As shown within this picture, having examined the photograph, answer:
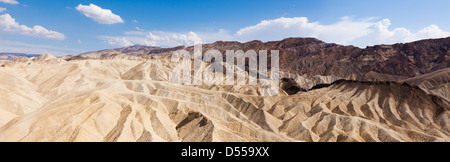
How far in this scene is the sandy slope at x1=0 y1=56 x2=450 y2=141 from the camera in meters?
44.3

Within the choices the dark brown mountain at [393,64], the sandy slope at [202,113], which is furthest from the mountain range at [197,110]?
the dark brown mountain at [393,64]

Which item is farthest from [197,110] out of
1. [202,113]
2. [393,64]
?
[393,64]

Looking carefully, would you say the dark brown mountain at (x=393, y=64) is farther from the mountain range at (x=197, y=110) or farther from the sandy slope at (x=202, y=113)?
the sandy slope at (x=202, y=113)

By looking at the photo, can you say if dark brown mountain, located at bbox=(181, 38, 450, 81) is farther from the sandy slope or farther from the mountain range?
the sandy slope

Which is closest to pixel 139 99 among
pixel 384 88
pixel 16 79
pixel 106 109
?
pixel 106 109

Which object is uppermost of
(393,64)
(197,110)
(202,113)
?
(393,64)

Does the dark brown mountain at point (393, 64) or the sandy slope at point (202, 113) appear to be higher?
the dark brown mountain at point (393, 64)

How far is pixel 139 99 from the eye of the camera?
66.1 m

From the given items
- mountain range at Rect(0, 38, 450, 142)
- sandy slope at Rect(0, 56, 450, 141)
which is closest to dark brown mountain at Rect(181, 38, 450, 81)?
mountain range at Rect(0, 38, 450, 142)

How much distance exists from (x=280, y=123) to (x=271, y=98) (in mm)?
15978

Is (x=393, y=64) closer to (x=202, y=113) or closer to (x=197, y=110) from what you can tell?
(x=197, y=110)

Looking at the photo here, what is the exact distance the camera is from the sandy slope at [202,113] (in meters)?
44.3

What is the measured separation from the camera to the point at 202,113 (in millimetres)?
54688
